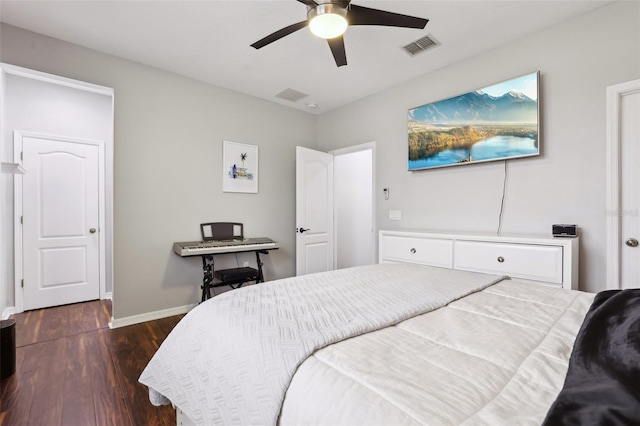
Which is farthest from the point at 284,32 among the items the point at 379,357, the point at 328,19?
the point at 379,357

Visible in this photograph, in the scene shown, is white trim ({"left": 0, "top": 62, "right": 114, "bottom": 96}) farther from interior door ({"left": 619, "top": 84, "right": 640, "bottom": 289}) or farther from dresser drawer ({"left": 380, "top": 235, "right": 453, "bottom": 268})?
interior door ({"left": 619, "top": 84, "right": 640, "bottom": 289})

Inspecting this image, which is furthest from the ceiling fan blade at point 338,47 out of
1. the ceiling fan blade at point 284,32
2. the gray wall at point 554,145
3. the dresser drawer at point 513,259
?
the dresser drawer at point 513,259

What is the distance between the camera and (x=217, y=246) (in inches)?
128

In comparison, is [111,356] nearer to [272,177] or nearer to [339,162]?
[272,177]

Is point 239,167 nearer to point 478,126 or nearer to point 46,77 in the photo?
point 46,77

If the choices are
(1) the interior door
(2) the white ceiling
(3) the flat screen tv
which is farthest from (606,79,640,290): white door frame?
(2) the white ceiling

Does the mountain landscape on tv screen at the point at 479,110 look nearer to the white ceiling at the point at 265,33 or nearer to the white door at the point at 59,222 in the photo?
the white ceiling at the point at 265,33

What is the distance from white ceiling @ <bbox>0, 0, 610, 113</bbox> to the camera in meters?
2.28

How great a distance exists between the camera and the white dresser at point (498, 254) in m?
2.15

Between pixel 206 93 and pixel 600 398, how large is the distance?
158 inches

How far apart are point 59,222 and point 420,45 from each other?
178 inches

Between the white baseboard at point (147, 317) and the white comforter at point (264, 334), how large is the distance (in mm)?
2100

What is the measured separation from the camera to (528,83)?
258 cm

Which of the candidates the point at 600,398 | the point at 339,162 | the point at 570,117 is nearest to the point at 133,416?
the point at 600,398
